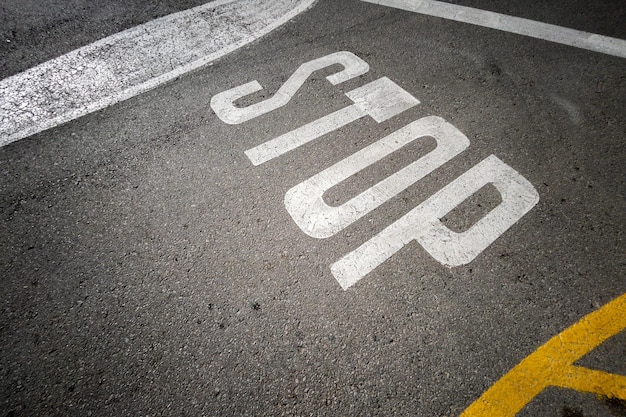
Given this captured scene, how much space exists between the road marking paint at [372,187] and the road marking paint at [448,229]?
0.26m

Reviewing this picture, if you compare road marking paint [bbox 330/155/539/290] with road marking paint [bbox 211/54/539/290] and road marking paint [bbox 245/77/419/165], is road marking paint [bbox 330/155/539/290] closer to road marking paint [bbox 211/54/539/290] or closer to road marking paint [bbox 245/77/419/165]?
road marking paint [bbox 211/54/539/290]

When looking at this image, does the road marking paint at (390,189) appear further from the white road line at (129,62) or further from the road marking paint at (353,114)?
the white road line at (129,62)

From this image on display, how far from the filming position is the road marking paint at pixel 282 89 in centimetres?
377

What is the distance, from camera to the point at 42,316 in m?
2.46

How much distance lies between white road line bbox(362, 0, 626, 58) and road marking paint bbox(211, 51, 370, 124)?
1.68 m

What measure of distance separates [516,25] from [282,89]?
3545mm

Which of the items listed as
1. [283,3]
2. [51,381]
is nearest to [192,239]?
[51,381]

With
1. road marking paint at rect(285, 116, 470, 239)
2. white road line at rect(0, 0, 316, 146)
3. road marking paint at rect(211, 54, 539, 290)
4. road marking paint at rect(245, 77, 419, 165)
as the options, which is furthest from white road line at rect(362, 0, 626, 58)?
road marking paint at rect(285, 116, 470, 239)

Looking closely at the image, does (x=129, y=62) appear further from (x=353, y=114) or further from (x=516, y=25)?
(x=516, y=25)

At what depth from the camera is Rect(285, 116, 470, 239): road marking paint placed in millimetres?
2988

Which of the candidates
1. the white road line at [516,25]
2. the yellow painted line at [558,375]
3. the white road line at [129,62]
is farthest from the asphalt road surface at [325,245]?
the white road line at [516,25]

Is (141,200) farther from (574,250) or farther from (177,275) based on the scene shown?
(574,250)

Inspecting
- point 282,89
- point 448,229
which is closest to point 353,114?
point 282,89

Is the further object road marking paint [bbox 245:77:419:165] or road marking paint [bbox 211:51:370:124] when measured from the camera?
road marking paint [bbox 211:51:370:124]
